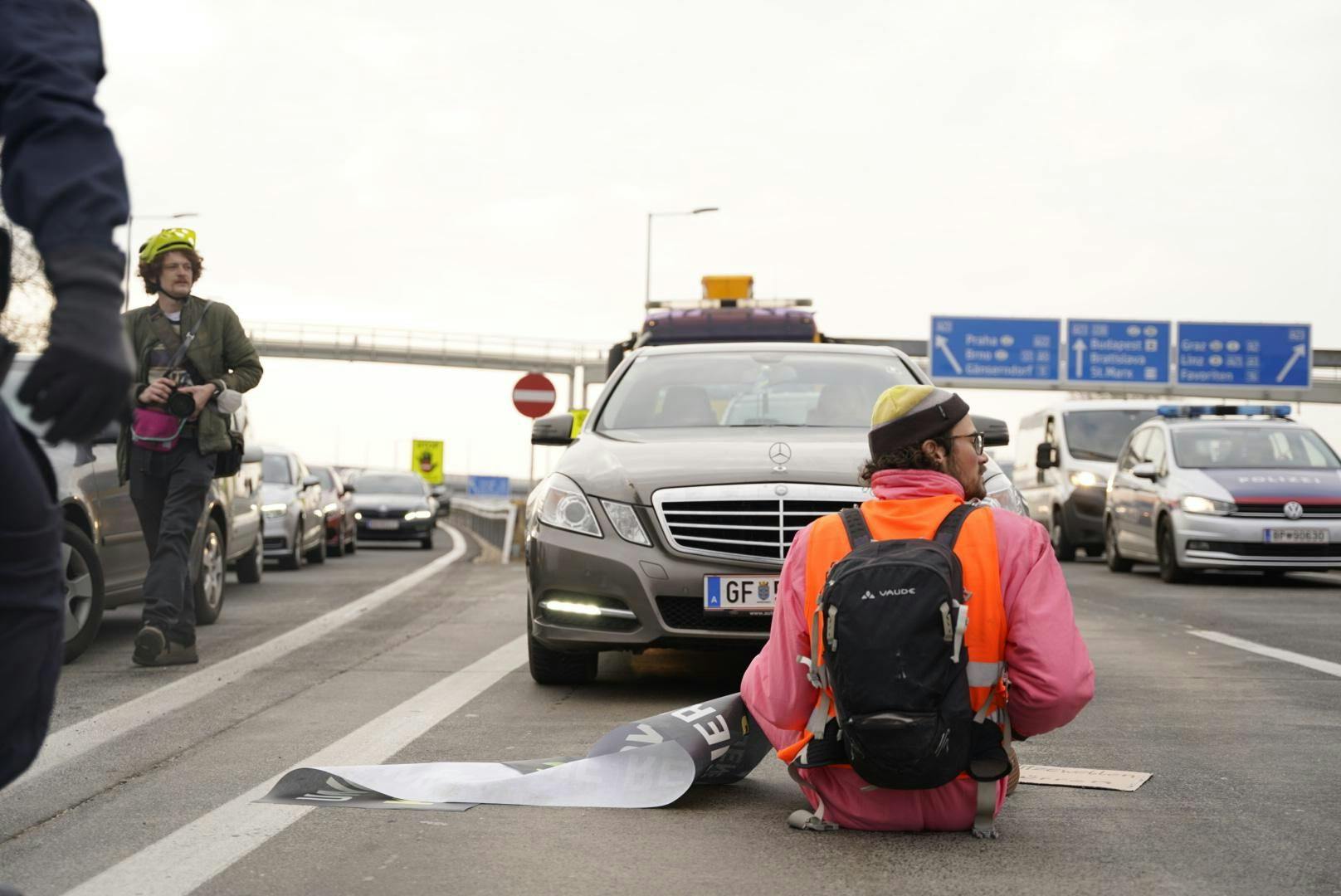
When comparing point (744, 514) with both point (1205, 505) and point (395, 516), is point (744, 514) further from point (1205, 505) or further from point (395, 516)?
point (395, 516)

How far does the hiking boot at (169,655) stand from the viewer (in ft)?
27.2

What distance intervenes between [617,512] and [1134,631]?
4.98 meters

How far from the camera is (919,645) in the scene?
13.5 ft

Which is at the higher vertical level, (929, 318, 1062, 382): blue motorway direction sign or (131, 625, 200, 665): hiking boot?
(929, 318, 1062, 382): blue motorway direction sign

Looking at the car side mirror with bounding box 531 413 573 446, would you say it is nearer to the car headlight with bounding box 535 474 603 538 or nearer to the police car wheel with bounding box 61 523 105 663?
the car headlight with bounding box 535 474 603 538

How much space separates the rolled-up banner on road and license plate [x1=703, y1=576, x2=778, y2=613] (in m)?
1.83

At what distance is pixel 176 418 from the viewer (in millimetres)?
8156

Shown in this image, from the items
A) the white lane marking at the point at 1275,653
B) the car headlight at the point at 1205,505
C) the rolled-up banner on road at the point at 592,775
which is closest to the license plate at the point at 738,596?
the rolled-up banner on road at the point at 592,775

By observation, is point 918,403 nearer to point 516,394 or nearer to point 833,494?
point 833,494

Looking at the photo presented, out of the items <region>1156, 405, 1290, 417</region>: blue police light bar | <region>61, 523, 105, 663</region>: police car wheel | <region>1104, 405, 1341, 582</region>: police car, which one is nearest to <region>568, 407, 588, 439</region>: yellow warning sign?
<region>61, 523, 105, 663</region>: police car wheel

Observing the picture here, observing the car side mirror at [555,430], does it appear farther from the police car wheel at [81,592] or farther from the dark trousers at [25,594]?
the dark trousers at [25,594]

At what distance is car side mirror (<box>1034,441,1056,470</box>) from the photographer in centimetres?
2308

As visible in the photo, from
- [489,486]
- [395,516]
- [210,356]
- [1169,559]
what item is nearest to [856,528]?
[210,356]

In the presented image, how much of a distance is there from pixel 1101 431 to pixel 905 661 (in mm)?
20421
